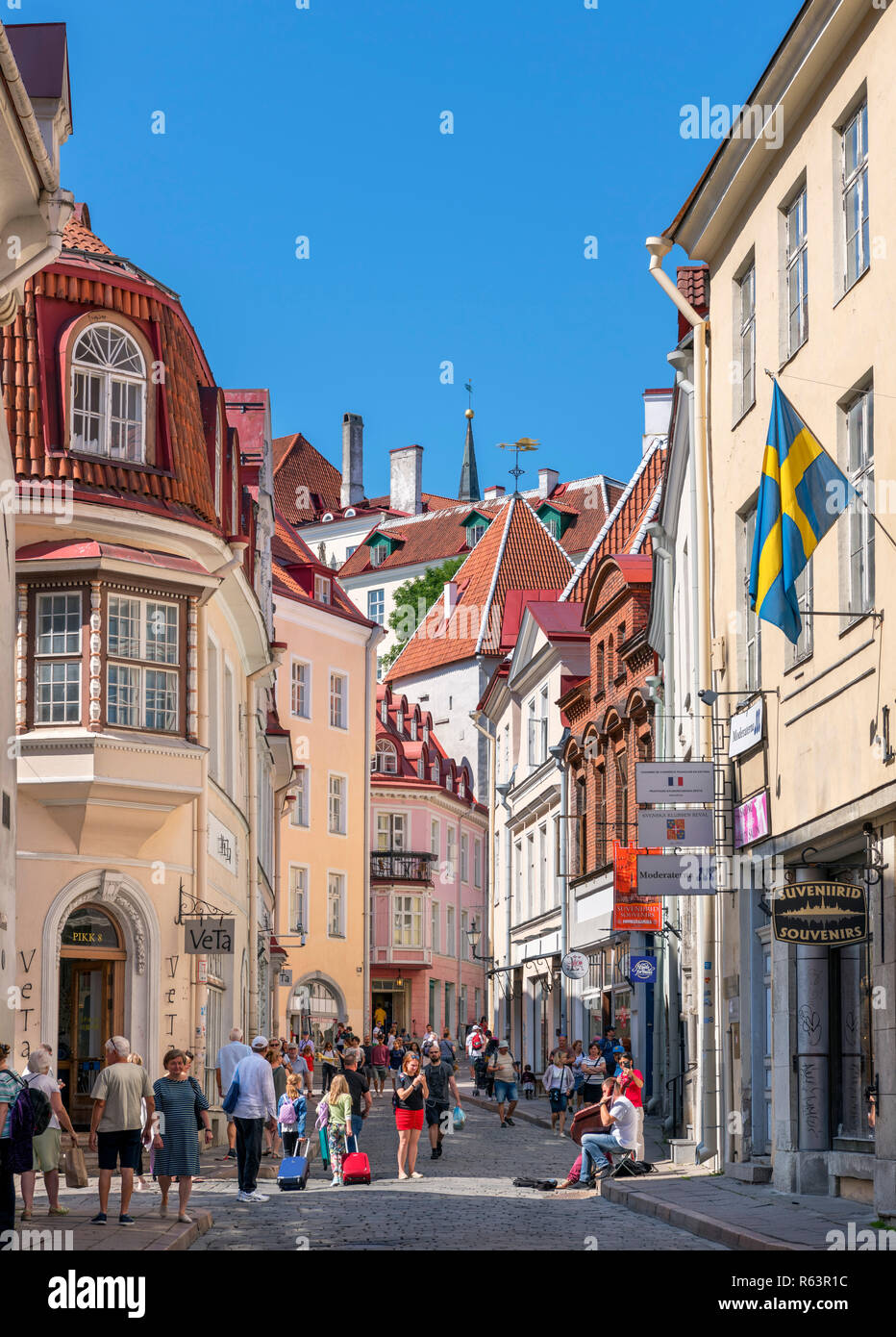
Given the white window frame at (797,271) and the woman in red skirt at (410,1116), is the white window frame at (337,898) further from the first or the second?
the white window frame at (797,271)

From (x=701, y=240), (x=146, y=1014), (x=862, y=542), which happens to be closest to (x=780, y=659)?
(x=862, y=542)

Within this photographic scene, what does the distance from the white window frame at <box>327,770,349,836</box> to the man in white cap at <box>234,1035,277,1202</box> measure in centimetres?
3973

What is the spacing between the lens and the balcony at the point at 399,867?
73312 mm

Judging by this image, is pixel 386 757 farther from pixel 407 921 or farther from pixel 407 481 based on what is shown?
pixel 407 481

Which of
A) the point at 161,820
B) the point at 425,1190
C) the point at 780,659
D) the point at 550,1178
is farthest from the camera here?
the point at 161,820

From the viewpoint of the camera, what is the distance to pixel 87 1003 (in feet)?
82.7

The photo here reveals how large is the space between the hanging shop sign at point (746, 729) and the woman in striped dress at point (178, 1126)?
7.33 meters

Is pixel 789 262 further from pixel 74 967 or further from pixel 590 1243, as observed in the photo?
pixel 74 967

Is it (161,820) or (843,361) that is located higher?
(843,361)

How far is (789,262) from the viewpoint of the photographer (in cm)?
2036

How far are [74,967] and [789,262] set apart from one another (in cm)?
1256

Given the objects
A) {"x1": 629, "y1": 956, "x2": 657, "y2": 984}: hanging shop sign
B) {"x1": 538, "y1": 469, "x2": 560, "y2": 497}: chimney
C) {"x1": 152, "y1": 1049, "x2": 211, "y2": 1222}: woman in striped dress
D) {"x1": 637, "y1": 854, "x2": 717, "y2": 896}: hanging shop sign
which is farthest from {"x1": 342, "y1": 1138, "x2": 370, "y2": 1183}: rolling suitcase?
{"x1": 538, "y1": 469, "x2": 560, "y2": 497}: chimney

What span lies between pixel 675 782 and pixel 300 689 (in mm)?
35753

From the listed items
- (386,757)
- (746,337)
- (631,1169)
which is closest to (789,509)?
(746,337)
